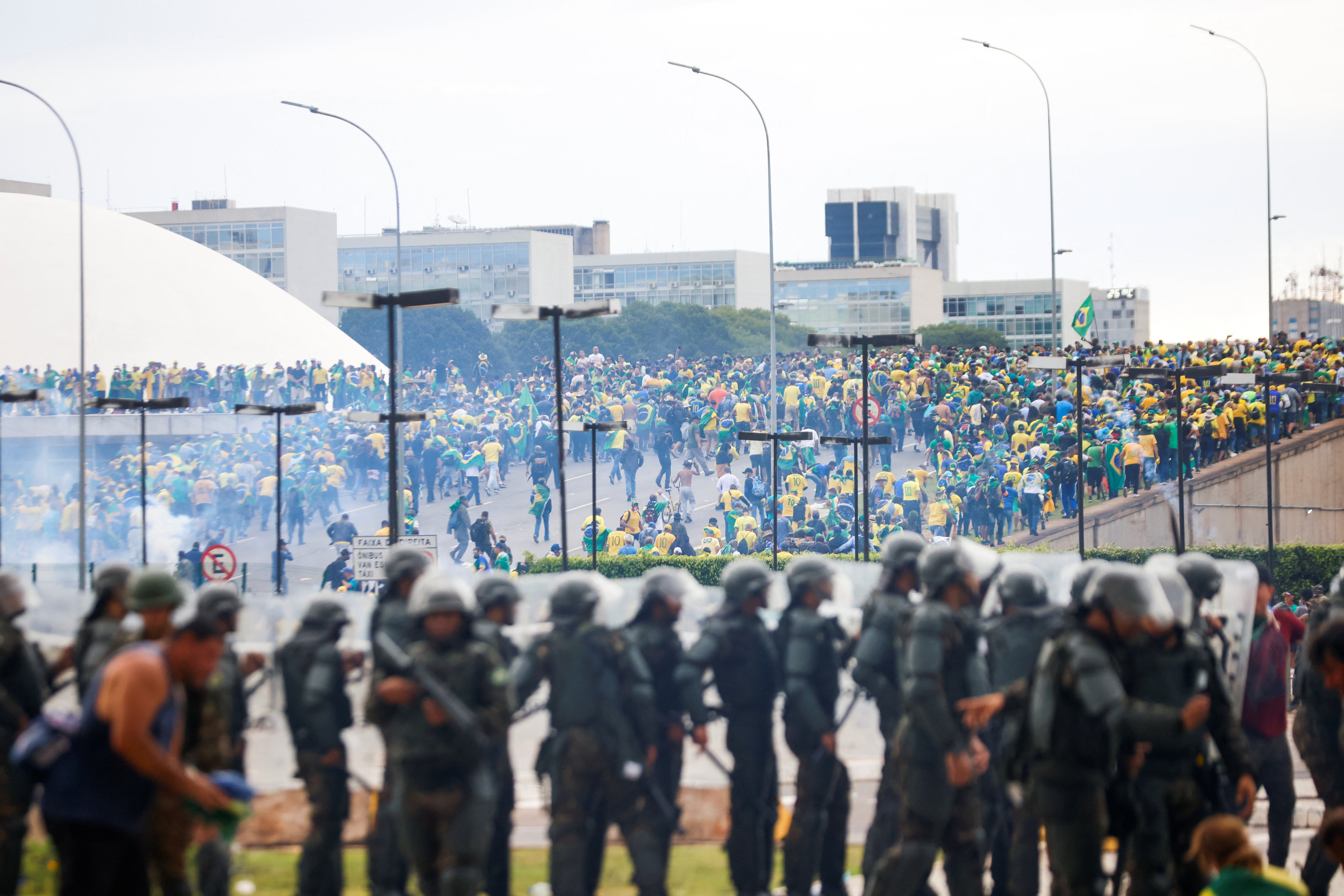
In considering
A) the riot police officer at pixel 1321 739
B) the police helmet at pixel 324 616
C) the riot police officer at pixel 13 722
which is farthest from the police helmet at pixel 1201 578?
the riot police officer at pixel 13 722

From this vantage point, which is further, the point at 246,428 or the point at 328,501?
the point at 246,428

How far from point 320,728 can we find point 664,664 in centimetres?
174

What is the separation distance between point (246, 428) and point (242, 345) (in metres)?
23.6

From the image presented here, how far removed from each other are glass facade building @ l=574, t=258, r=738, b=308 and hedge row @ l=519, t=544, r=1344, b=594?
10341 centimetres

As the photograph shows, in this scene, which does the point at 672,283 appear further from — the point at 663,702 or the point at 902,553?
the point at 663,702

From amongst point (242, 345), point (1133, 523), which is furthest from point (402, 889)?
point (242, 345)

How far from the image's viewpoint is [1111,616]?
6.04 meters

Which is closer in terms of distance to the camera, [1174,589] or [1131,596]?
[1131,596]

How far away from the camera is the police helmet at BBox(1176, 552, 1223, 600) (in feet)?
24.4

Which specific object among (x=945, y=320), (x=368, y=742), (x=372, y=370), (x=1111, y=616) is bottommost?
(x=368, y=742)

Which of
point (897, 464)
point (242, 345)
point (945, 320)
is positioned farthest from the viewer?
point (945, 320)

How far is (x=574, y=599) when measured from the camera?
22.7ft

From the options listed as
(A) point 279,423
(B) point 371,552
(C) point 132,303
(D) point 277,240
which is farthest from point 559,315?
(D) point 277,240

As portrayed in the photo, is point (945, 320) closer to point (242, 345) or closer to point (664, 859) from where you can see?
point (242, 345)
